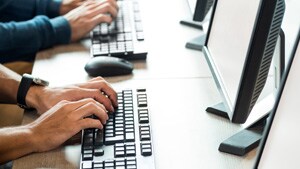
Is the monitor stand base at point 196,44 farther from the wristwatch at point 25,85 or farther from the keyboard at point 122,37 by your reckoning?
the wristwatch at point 25,85


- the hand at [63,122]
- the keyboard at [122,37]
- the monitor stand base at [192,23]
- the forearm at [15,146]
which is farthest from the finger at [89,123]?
the monitor stand base at [192,23]

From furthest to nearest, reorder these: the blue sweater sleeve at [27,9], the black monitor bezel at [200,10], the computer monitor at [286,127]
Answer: the blue sweater sleeve at [27,9] → the black monitor bezel at [200,10] → the computer monitor at [286,127]

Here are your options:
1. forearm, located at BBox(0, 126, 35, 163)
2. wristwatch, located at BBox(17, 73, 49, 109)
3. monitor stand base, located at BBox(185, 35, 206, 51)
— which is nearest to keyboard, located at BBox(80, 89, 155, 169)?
forearm, located at BBox(0, 126, 35, 163)

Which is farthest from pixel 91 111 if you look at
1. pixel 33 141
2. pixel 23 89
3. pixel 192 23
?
pixel 192 23

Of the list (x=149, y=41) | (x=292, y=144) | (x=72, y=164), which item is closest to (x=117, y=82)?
(x=149, y=41)

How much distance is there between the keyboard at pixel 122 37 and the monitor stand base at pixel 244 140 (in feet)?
1.34

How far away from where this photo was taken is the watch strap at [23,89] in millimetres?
1126

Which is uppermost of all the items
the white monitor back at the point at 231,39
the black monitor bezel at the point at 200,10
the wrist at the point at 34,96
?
the white monitor back at the point at 231,39

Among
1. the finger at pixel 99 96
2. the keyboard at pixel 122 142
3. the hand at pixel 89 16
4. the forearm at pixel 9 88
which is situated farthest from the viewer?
the hand at pixel 89 16

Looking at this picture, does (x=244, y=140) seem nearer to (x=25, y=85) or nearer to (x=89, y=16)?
(x=25, y=85)

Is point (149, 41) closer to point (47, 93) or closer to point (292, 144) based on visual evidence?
point (47, 93)

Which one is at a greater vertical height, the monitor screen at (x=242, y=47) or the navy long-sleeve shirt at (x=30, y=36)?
the monitor screen at (x=242, y=47)

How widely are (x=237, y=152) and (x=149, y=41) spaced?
1.75 feet

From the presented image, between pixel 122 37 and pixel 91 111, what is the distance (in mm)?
415
